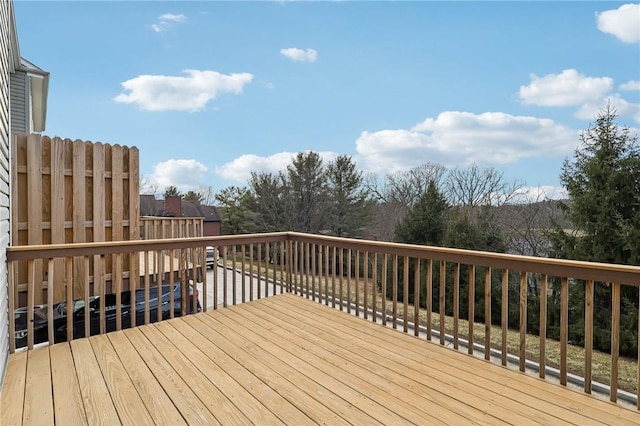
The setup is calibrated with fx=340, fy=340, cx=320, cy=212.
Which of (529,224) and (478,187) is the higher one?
(478,187)

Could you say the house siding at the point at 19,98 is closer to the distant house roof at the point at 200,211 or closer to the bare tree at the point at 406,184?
the bare tree at the point at 406,184

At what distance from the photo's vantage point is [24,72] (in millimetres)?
6188

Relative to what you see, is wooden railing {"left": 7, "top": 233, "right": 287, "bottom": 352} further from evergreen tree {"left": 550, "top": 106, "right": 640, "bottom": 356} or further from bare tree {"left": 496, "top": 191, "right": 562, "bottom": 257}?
bare tree {"left": 496, "top": 191, "right": 562, "bottom": 257}

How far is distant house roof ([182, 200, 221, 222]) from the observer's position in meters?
26.3

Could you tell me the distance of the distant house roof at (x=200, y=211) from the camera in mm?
26344

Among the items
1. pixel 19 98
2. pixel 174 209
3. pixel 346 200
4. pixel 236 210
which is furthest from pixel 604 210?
pixel 174 209

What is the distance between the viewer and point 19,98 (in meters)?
6.16

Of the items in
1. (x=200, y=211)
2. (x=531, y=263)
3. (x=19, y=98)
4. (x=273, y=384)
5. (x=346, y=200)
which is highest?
(x=19, y=98)

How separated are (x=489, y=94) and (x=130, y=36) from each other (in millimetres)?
11594

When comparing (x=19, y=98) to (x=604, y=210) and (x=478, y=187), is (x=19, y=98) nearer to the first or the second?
(x=604, y=210)

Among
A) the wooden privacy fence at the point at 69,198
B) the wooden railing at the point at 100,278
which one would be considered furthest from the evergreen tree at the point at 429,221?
the wooden privacy fence at the point at 69,198

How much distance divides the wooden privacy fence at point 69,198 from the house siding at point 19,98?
126 inches

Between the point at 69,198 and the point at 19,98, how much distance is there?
382 centimetres

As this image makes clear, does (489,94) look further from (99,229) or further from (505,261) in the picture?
(99,229)
